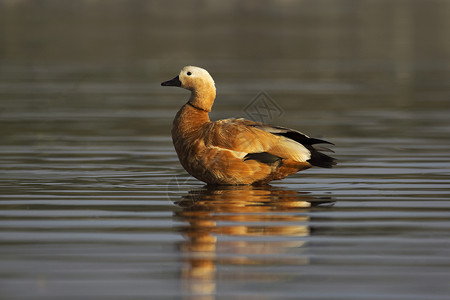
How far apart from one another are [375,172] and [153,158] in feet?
10.2

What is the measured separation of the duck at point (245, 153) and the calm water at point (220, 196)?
21 centimetres

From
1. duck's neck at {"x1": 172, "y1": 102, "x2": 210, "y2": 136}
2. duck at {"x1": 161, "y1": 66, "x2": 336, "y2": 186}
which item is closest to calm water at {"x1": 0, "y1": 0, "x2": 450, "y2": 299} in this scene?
duck at {"x1": 161, "y1": 66, "x2": 336, "y2": 186}

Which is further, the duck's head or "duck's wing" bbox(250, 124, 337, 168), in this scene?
the duck's head

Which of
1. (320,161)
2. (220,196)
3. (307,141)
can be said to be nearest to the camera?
(220,196)

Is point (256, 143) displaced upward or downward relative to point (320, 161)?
upward

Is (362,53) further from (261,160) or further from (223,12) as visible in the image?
(223,12)

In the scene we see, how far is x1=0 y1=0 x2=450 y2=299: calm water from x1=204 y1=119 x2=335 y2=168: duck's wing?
377 millimetres

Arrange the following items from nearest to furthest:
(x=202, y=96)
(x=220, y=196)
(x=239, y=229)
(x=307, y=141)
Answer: (x=239, y=229) → (x=220, y=196) → (x=307, y=141) → (x=202, y=96)

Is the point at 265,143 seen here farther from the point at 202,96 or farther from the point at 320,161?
the point at 202,96

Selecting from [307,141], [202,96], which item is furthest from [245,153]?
[202,96]

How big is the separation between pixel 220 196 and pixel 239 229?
6.67ft

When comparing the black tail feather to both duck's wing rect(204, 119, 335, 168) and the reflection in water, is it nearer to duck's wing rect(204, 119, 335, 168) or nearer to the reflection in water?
duck's wing rect(204, 119, 335, 168)

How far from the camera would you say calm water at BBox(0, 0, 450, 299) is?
744 centimetres

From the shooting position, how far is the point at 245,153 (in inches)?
457
